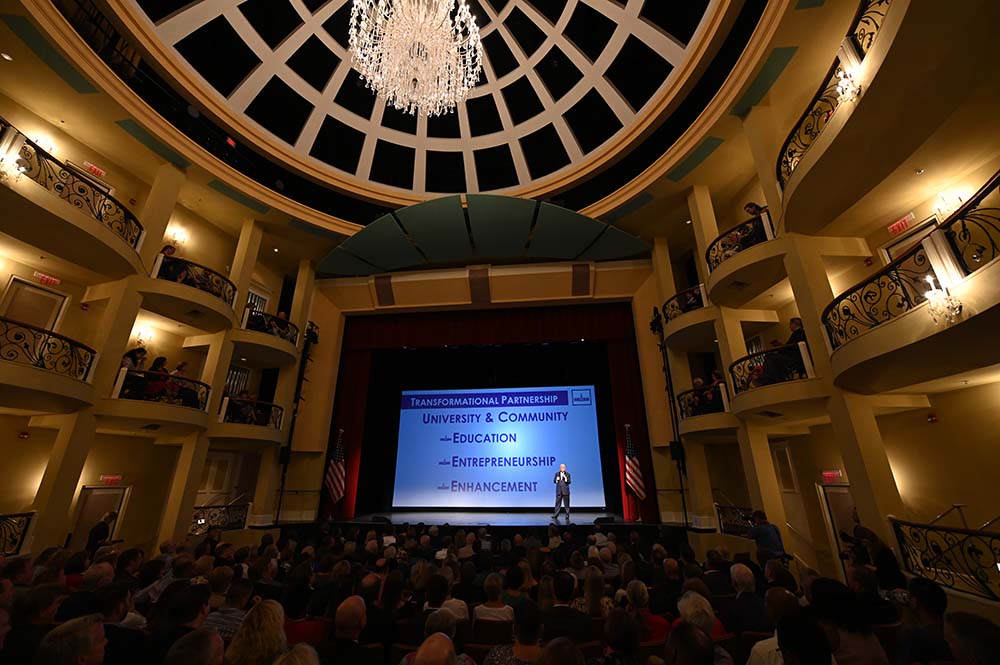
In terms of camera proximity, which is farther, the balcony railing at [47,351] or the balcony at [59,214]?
Result: the balcony railing at [47,351]

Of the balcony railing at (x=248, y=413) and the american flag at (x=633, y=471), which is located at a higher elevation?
the balcony railing at (x=248, y=413)

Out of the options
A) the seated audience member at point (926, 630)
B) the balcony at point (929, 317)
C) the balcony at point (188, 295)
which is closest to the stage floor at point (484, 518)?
the balcony at point (188, 295)

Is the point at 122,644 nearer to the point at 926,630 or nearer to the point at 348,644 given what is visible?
the point at 348,644

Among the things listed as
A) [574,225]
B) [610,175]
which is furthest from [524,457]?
[610,175]

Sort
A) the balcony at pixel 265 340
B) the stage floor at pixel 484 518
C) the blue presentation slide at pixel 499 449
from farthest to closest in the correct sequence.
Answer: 1. the blue presentation slide at pixel 499 449
2. the balcony at pixel 265 340
3. the stage floor at pixel 484 518

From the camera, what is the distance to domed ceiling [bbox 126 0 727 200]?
9.58 meters

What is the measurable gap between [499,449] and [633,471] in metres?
3.89

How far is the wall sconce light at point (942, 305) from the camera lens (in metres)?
4.21

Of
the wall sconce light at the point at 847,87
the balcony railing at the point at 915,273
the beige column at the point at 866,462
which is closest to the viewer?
the balcony railing at the point at 915,273

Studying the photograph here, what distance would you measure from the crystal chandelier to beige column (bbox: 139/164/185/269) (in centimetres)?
558

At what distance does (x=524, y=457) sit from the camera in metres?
12.3

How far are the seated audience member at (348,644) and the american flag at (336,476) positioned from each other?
9.81 meters

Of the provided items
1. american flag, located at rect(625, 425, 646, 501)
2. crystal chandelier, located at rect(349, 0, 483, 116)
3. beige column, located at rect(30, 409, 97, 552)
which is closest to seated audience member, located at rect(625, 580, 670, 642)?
american flag, located at rect(625, 425, 646, 501)

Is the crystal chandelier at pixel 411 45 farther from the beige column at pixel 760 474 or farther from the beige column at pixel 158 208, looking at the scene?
the beige column at pixel 760 474
